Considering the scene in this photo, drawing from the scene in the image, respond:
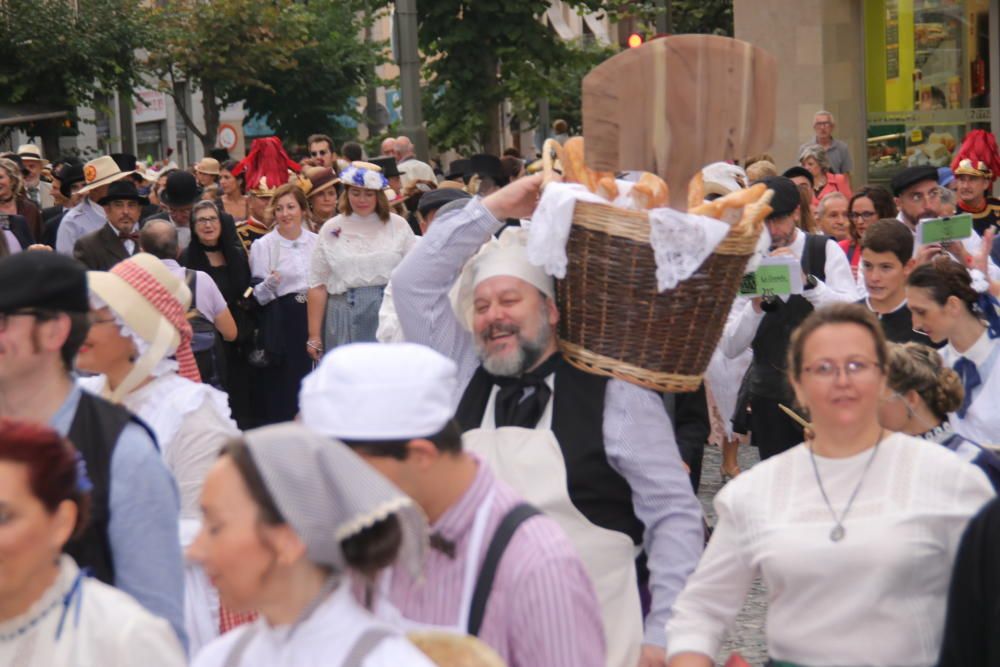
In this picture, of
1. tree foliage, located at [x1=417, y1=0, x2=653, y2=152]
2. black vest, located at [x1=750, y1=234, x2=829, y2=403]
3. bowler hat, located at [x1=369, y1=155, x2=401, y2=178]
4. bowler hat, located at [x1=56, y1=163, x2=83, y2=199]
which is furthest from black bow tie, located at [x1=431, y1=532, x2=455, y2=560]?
tree foliage, located at [x1=417, y1=0, x2=653, y2=152]

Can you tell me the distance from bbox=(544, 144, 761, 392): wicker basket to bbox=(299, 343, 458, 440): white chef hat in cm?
134

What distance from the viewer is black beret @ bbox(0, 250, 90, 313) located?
151 inches

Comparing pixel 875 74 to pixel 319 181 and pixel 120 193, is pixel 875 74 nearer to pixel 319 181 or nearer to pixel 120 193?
pixel 319 181

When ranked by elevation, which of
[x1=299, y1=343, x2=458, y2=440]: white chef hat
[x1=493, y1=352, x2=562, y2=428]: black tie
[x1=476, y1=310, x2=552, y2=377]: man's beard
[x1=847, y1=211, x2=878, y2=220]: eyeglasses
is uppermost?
[x1=299, y1=343, x2=458, y2=440]: white chef hat

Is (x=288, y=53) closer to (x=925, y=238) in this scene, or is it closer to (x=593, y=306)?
(x=925, y=238)

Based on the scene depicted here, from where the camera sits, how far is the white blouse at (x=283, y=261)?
12.2 meters

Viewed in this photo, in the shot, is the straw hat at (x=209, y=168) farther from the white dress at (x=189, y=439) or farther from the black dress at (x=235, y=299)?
the white dress at (x=189, y=439)

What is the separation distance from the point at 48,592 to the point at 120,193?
8.10 meters

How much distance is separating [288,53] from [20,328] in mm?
28665

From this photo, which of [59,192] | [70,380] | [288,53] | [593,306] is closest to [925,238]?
[593,306]

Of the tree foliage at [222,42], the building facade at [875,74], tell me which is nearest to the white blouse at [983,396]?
the building facade at [875,74]

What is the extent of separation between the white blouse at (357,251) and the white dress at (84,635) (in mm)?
8022

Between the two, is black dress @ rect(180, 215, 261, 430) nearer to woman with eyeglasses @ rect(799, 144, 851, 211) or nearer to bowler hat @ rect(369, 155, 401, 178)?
bowler hat @ rect(369, 155, 401, 178)

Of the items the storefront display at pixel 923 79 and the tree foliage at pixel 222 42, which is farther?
the tree foliage at pixel 222 42
